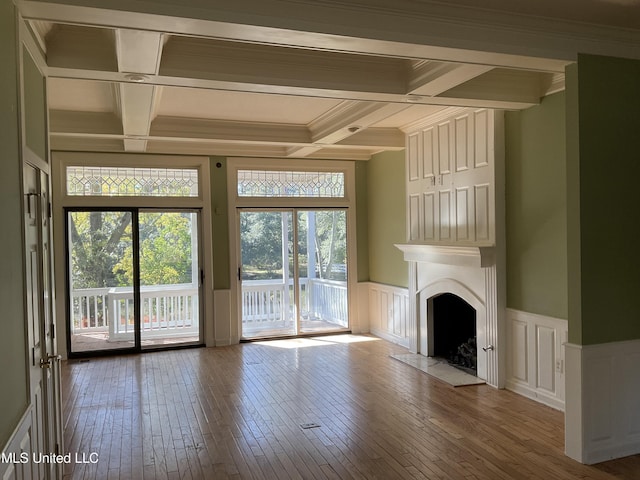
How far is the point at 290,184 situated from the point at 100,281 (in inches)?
117

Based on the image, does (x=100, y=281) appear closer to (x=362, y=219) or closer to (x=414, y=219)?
(x=362, y=219)

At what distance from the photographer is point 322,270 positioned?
7754 mm

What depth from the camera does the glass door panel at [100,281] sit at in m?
6.64

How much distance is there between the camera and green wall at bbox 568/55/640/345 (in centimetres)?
327

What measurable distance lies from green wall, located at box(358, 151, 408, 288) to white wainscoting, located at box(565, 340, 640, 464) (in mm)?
3544

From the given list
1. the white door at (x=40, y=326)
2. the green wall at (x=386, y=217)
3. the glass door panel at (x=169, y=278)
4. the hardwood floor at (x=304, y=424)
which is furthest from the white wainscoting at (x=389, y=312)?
the white door at (x=40, y=326)

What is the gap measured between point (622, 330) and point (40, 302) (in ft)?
12.0

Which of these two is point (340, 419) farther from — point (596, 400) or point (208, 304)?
point (208, 304)

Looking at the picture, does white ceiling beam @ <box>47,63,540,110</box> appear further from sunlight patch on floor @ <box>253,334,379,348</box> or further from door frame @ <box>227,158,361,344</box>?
sunlight patch on floor @ <box>253,334,379,348</box>

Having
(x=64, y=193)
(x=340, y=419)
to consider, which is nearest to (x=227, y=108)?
(x=64, y=193)

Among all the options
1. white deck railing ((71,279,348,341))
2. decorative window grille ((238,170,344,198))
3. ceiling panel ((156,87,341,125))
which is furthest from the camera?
decorative window grille ((238,170,344,198))

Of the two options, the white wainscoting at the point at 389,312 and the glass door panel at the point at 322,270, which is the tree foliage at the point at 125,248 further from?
the white wainscoting at the point at 389,312

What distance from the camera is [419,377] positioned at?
5391mm

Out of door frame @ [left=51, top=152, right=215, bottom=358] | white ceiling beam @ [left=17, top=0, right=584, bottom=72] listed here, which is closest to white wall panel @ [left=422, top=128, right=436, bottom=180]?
white ceiling beam @ [left=17, top=0, right=584, bottom=72]
